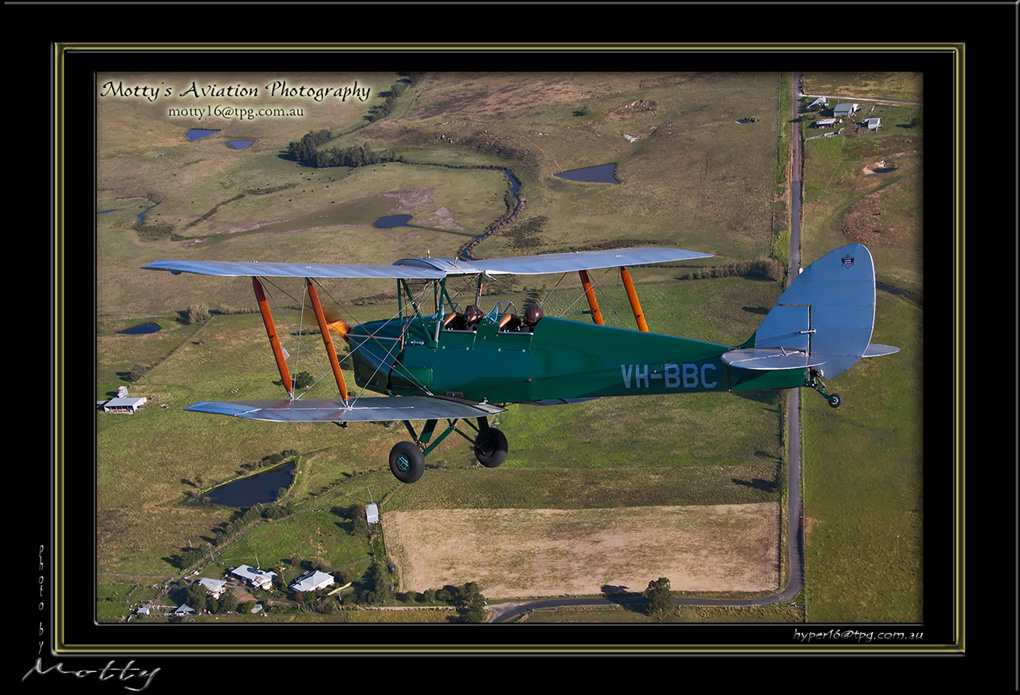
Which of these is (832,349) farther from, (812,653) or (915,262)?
(915,262)

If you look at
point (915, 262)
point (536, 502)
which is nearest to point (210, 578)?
point (536, 502)

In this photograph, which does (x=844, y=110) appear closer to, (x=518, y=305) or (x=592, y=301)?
(x=518, y=305)

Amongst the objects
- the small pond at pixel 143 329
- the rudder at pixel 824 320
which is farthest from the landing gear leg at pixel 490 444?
the small pond at pixel 143 329

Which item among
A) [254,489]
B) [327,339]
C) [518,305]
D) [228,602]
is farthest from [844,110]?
[327,339]

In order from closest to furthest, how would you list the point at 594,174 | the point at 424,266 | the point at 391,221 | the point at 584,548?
the point at 424,266 < the point at 584,548 < the point at 391,221 < the point at 594,174

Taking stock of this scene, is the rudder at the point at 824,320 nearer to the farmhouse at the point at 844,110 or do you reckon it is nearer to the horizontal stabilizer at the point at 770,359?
the horizontal stabilizer at the point at 770,359

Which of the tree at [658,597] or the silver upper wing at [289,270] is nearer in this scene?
the silver upper wing at [289,270]
